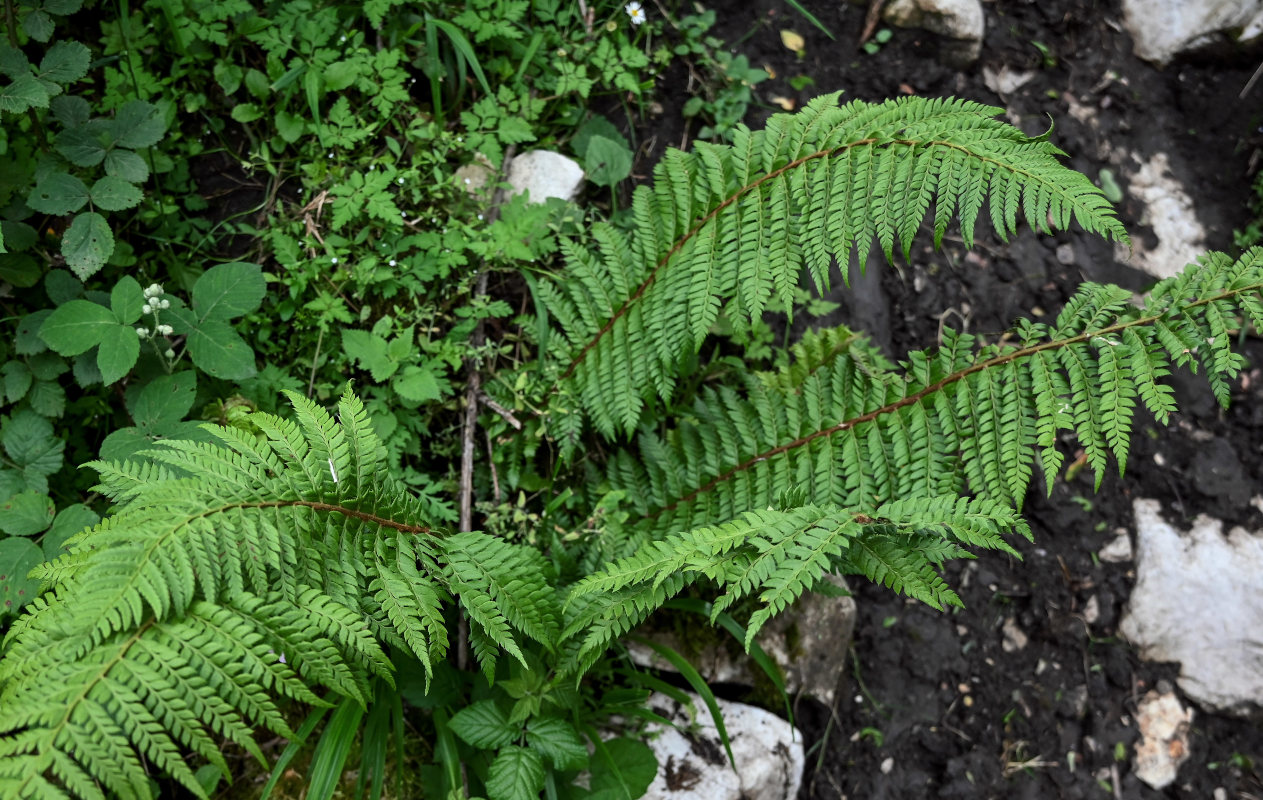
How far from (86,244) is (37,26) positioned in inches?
25.2

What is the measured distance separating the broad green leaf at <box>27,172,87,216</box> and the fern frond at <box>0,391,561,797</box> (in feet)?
2.89

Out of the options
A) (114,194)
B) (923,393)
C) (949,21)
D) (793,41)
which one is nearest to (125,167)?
(114,194)

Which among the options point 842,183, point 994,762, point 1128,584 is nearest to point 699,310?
point 842,183

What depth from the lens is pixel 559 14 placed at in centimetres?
309

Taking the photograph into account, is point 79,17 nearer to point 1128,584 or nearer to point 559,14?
point 559,14

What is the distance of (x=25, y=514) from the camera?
2.06 metres

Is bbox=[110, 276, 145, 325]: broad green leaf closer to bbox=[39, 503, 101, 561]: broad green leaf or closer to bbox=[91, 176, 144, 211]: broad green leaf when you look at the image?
bbox=[91, 176, 144, 211]: broad green leaf

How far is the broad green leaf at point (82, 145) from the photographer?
7.55 ft

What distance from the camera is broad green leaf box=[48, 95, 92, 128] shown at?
2326 millimetres

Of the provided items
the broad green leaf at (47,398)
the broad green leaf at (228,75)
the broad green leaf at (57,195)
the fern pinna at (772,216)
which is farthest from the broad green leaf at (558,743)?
the broad green leaf at (228,75)

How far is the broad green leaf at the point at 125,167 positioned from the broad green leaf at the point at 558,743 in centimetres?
195

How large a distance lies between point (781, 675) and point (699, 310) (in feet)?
4.62

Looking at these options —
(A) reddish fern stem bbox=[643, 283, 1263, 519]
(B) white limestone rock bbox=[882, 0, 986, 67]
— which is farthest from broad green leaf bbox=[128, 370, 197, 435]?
(B) white limestone rock bbox=[882, 0, 986, 67]

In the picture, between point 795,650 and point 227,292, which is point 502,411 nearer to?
point 227,292
